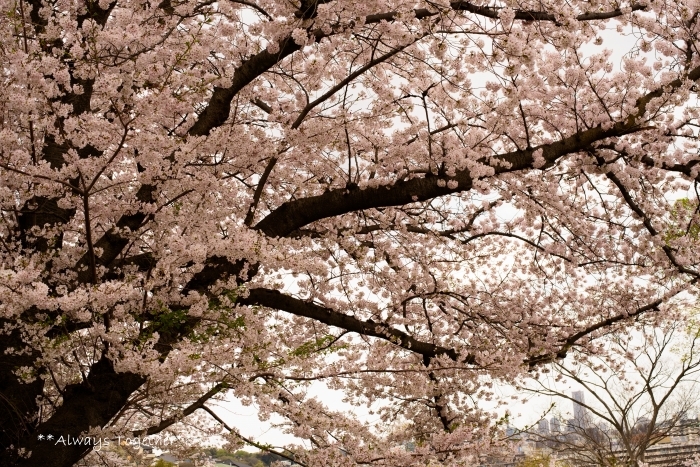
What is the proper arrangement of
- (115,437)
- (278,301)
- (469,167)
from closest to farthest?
(115,437)
(469,167)
(278,301)

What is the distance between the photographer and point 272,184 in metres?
7.71

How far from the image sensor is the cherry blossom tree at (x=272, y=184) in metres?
4.91

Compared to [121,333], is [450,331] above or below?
above

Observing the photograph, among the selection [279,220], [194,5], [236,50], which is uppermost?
[194,5]

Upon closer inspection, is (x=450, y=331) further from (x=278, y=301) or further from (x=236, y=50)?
(x=236, y=50)

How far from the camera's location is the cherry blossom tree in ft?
16.1

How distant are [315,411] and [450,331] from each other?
Result: 149 inches

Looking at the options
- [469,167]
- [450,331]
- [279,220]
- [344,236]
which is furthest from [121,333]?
[450,331]

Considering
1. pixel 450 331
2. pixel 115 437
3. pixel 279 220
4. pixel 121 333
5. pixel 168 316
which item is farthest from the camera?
pixel 450 331

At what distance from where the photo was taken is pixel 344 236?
7.57 meters

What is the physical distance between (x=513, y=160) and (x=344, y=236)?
2.41 metres

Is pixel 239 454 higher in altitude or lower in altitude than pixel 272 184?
lower

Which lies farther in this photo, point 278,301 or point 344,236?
point 344,236

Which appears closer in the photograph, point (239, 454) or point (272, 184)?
point (272, 184)
